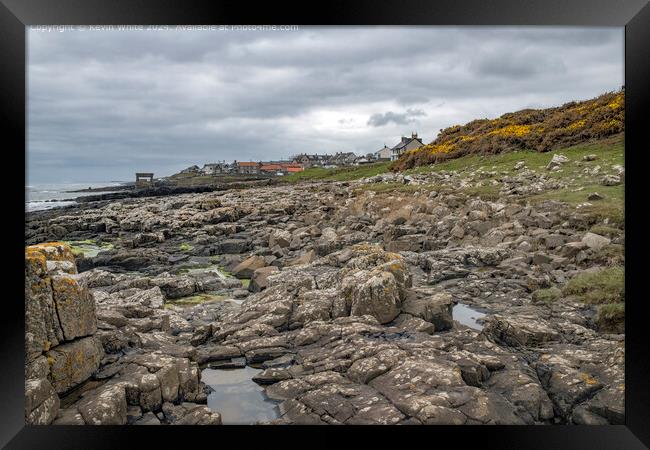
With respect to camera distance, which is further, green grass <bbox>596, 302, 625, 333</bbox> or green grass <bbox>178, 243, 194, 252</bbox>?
green grass <bbox>178, 243, 194, 252</bbox>

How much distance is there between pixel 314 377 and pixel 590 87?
690cm

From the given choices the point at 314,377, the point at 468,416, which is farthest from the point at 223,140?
the point at 468,416

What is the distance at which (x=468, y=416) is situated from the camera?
5715mm

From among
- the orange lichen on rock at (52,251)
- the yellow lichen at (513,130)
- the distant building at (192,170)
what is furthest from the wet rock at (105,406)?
the yellow lichen at (513,130)

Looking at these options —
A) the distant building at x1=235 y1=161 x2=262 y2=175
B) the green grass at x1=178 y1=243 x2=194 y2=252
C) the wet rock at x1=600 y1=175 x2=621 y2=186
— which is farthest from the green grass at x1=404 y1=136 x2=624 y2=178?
the green grass at x1=178 y1=243 x2=194 y2=252

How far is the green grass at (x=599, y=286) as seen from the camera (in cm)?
730

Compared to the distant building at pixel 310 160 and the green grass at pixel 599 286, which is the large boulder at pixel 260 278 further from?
the green grass at pixel 599 286

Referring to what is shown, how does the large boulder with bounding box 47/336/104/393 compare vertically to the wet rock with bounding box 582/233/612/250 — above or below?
below

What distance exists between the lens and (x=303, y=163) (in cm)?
902

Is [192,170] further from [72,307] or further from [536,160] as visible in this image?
[536,160]

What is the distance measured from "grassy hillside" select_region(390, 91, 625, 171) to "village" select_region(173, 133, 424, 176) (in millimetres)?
355

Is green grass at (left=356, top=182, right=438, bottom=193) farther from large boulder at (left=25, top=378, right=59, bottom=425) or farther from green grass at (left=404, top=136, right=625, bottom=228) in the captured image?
large boulder at (left=25, top=378, right=59, bottom=425)

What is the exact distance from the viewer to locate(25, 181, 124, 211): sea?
7484mm
